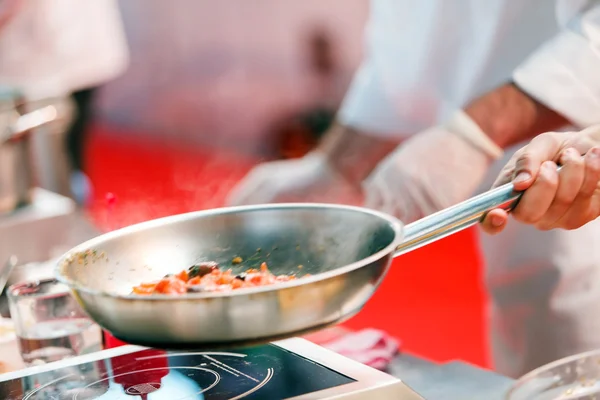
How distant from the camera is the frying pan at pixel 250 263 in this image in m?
0.76

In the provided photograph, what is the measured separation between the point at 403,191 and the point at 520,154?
450 mm

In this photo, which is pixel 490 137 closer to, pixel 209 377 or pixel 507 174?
pixel 507 174

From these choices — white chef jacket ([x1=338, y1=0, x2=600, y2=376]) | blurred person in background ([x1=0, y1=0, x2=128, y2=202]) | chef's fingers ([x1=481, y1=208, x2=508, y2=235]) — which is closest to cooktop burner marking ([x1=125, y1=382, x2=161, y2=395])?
chef's fingers ([x1=481, y1=208, x2=508, y2=235])

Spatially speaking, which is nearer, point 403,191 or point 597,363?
point 597,363

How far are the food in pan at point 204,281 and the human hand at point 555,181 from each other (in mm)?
279

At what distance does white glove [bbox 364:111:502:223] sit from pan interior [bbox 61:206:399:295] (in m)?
0.50

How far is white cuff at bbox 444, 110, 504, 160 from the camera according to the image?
1440mm

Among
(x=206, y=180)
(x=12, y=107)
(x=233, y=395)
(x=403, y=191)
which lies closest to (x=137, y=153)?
(x=206, y=180)

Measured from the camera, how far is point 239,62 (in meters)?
7.48

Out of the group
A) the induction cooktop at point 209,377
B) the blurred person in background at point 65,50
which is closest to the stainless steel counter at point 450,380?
the induction cooktop at point 209,377

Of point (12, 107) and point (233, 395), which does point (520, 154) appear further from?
point (12, 107)

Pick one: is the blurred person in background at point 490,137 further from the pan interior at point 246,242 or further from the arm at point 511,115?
the pan interior at point 246,242

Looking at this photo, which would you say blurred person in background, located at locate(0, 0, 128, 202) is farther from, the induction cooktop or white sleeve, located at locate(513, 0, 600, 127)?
the induction cooktop

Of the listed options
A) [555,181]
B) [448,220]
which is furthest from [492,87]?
[448,220]
